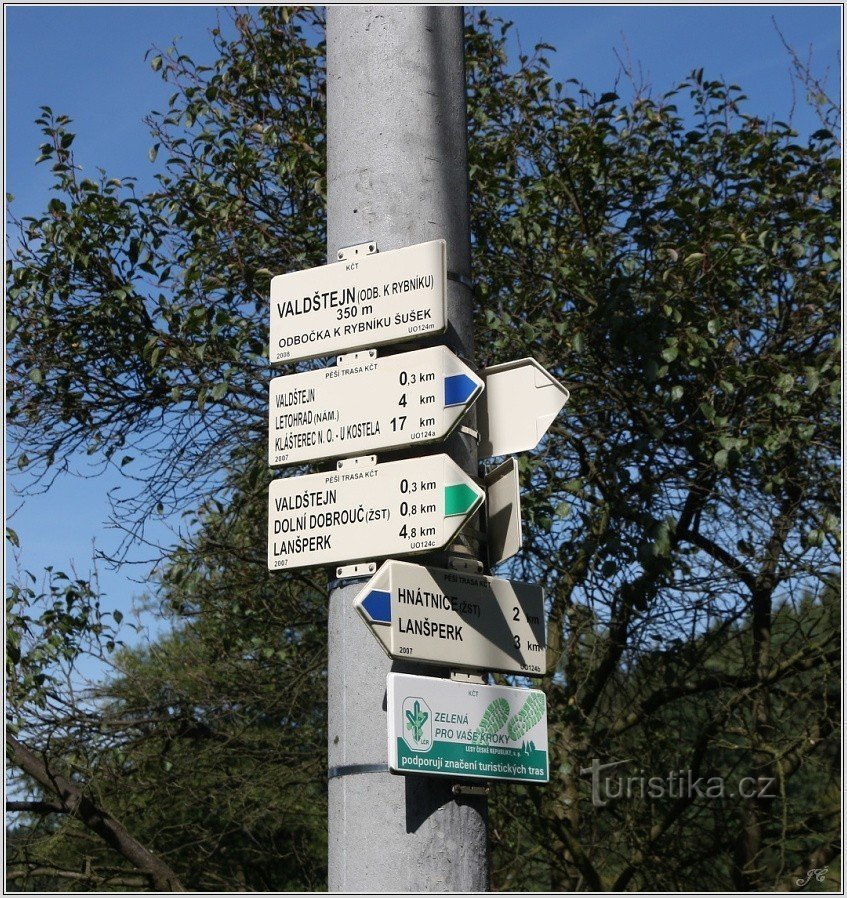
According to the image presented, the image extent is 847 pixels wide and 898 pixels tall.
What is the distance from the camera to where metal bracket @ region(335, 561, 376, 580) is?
268 cm

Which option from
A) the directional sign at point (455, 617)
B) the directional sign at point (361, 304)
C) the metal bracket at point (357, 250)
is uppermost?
the metal bracket at point (357, 250)

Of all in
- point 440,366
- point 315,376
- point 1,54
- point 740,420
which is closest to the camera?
point 440,366

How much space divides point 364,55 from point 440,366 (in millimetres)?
843

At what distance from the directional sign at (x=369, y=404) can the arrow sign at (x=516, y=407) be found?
0.23 metres

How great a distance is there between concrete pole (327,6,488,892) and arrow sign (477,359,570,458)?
102 mm

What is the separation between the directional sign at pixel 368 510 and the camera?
2615mm

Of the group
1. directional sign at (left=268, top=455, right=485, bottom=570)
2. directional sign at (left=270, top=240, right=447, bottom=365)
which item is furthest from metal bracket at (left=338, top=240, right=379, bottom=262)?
directional sign at (left=268, top=455, right=485, bottom=570)

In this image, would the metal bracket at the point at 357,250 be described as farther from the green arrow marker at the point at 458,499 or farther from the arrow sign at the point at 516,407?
the green arrow marker at the point at 458,499

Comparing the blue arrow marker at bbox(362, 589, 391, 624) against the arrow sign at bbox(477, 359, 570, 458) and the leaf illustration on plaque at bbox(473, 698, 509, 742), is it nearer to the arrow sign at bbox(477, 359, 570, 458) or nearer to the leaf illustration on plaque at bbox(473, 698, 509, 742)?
the leaf illustration on plaque at bbox(473, 698, 509, 742)

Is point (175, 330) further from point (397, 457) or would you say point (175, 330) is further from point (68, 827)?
point (397, 457)

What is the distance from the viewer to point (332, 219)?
299 cm

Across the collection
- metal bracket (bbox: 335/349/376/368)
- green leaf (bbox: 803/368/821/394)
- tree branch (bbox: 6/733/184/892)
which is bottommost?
tree branch (bbox: 6/733/184/892)

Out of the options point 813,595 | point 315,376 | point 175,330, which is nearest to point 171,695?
point 175,330

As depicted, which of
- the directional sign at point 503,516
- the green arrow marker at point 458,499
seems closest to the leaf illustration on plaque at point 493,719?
the directional sign at point 503,516
